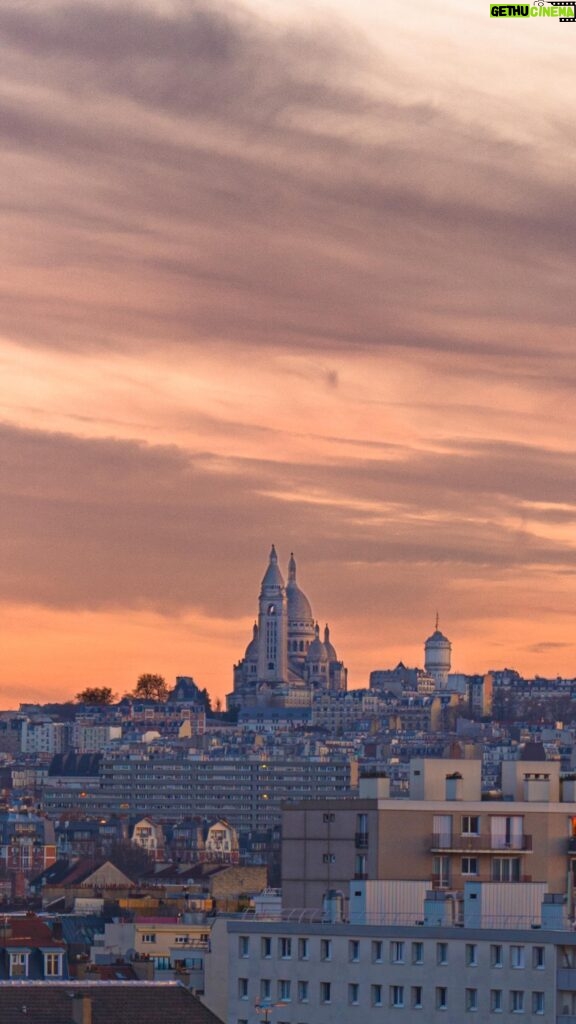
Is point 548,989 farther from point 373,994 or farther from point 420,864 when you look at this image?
point 420,864

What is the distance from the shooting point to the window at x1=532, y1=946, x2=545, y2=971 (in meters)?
56.2

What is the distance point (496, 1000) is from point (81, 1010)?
A: 7.14m

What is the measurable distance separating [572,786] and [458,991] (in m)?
10.5

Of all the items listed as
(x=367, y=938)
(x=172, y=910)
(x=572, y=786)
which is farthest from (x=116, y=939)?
(x=367, y=938)

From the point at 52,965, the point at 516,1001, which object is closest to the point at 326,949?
the point at 516,1001

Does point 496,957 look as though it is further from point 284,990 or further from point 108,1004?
point 108,1004

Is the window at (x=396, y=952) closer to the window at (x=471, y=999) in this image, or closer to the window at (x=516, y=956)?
the window at (x=471, y=999)

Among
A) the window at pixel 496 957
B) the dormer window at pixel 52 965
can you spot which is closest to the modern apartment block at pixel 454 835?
the window at pixel 496 957

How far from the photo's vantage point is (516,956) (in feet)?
185

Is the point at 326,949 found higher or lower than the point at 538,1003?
higher

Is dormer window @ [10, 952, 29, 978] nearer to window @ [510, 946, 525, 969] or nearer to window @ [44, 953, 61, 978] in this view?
window @ [44, 953, 61, 978]

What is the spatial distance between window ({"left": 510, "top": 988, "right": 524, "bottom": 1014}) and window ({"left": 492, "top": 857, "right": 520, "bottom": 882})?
23.6 feet

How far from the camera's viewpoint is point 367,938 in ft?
192

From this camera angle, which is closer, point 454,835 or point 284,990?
point 284,990
